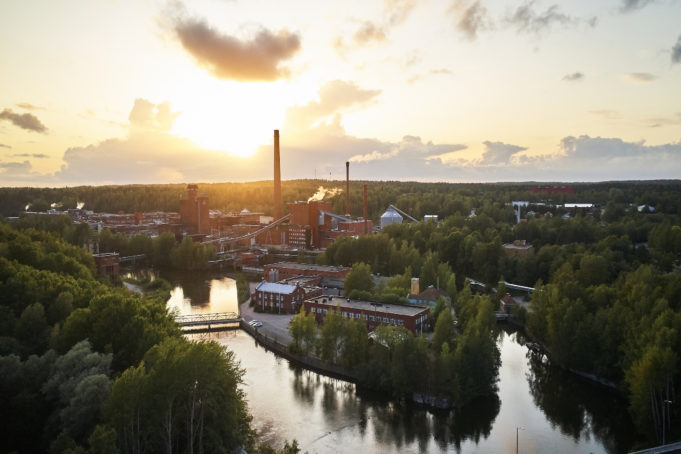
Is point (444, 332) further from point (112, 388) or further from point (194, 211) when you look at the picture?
point (194, 211)

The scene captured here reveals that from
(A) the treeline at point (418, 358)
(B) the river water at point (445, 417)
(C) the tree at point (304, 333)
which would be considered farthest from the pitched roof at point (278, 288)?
(A) the treeline at point (418, 358)

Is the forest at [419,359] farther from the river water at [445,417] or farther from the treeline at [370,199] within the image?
the treeline at [370,199]

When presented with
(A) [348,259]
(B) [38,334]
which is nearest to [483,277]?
(A) [348,259]

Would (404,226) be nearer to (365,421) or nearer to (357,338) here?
(357,338)

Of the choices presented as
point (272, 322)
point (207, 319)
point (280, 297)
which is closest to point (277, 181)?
point (280, 297)

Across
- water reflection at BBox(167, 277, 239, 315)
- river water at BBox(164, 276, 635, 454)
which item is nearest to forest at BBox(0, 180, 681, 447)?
river water at BBox(164, 276, 635, 454)

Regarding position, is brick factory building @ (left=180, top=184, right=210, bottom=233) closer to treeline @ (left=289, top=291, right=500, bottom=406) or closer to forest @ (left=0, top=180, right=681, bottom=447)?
forest @ (left=0, top=180, right=681, bottom=447)
